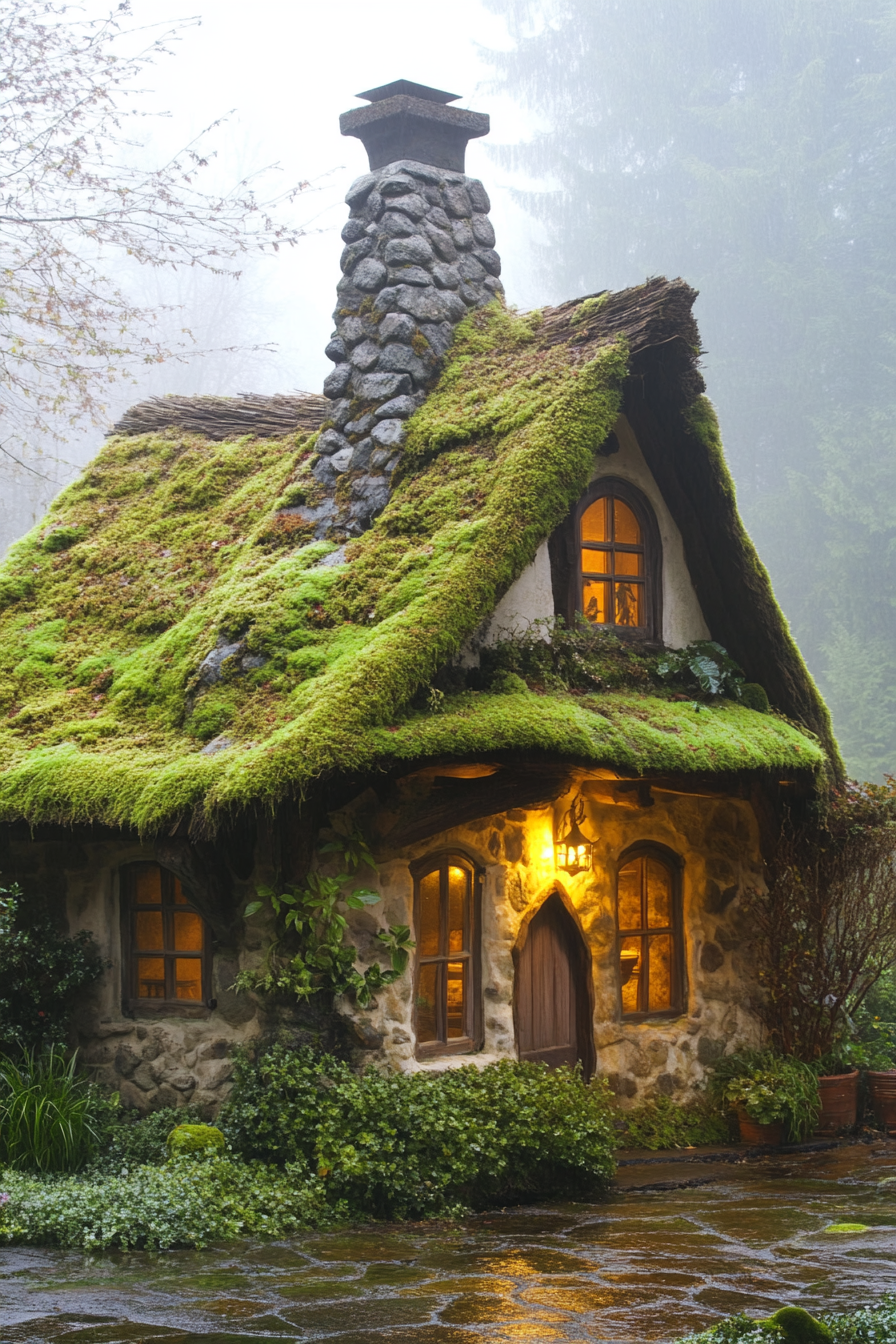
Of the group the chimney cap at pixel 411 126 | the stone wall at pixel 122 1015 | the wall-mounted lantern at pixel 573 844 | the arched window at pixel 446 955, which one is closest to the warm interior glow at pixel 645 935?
the wall-mounted lantern at pixel 573 844

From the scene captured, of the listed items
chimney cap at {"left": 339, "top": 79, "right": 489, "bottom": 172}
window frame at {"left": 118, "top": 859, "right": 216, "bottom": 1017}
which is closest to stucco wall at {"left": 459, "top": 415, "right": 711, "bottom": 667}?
chimney cap at {"left": 339, "top": 79, "right": 489, "bottom": 172}

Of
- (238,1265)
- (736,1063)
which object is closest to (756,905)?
(736,1063)

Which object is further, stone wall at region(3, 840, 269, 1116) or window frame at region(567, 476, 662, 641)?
window frame at region(567, 476, 662, 641)

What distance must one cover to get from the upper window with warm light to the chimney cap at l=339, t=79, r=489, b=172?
3445mm

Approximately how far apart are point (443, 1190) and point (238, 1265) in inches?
66.9

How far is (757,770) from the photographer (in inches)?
391

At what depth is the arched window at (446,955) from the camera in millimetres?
8781

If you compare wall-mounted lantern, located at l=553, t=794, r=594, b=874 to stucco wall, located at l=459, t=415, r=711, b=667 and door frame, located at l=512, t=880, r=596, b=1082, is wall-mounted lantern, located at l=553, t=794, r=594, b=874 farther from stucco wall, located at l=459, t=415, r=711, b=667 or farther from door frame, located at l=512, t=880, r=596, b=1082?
stucco wall, located at l=459, t=415, r=711, b=667

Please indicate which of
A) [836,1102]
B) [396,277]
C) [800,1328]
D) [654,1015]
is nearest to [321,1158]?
[654,1015]

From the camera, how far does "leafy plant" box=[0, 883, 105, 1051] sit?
28.3ft

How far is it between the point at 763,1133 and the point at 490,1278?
14.4 feet

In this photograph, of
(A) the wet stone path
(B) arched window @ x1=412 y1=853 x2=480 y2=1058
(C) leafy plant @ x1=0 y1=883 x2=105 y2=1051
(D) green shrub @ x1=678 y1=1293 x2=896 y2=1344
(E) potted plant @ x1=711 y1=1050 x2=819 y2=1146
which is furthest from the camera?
(E) potted plant @ x1=711 y1=1050 x2=819 y2=1146

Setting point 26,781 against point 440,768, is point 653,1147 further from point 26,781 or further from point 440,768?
point 26,781

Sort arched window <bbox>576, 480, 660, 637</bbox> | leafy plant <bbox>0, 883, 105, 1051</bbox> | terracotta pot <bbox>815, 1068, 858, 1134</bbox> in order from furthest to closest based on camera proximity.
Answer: terracotta pot <bbox>815, 1068, 858, 1134</bbox> → arched window <bbox>576, 480, 660, 637</bbox> → leafy plant <bbox>0, 883, 105, 1051</bbox>
